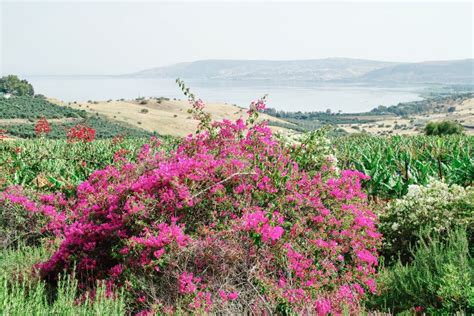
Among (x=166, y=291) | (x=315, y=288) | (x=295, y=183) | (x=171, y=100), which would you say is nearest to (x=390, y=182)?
(x=295, y=183)

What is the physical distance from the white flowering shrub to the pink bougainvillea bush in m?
0.62

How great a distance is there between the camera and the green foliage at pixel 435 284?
4145 mm

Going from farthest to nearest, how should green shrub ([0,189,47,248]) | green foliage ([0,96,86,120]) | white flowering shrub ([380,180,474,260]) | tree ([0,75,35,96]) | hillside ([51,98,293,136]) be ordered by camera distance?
tree ([0,75,35,96]), hillside ([51,98,293,136]), green foliage ([0,96,86,120]), green shrub ([0,189,47,248]), white flowering shrub ([380,180,474,260])

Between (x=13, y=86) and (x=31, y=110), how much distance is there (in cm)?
3290

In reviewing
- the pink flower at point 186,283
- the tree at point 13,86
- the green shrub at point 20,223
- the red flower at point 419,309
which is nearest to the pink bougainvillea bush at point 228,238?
the pink flower at point 186,283

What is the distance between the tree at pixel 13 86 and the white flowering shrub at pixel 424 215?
111320mm

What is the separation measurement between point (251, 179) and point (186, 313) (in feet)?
5.90

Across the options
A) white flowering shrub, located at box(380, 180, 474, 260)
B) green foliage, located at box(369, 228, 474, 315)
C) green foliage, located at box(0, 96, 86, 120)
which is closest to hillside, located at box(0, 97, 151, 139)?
green foliage, located at box(0, 96, 86, 120)

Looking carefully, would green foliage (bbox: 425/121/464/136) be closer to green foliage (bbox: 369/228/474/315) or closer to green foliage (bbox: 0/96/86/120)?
green foliage (bbox: 0/96/86/120)

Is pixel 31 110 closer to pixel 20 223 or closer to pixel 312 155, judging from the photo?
pixel 20 223

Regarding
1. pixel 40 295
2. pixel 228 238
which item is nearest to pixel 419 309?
pixel 228 238

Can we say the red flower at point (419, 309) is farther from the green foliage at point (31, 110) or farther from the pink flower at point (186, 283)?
the green foliage at point (31, 110)

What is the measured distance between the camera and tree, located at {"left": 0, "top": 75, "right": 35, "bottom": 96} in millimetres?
106250

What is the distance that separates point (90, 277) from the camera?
17.3 feet
